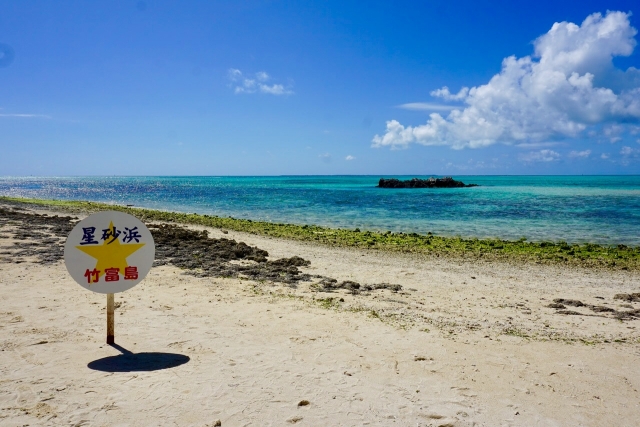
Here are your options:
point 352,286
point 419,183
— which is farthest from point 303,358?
point 419,183

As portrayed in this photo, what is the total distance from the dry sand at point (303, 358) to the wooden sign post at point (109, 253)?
0.87 m

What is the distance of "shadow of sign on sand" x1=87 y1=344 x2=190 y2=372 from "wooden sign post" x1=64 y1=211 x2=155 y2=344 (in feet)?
1.98

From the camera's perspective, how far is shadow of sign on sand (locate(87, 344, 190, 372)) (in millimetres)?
5168

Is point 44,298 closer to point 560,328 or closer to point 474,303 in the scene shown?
point 474,303

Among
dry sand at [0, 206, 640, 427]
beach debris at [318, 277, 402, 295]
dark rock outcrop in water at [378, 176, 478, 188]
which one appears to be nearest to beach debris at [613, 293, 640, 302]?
dry sand at [0, 206, 640, 427]

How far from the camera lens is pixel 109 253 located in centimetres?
586

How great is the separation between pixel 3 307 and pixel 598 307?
11.9 metres

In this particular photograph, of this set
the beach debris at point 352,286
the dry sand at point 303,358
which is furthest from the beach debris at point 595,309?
the beach debris at point 352,286

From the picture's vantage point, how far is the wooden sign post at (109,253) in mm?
5684

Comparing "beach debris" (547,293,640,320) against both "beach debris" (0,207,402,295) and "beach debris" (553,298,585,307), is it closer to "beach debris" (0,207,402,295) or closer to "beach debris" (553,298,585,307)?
"beach debris" (553,298,585,307)

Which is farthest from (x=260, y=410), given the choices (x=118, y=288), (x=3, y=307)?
(x=3, y=307)

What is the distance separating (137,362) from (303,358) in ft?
7.10

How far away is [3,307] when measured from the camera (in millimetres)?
7270

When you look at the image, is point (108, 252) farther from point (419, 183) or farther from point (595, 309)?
point (419, 183)
